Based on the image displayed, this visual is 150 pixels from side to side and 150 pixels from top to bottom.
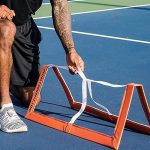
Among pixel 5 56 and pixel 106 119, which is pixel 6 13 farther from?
pixel 106 119

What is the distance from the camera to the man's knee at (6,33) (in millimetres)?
4055

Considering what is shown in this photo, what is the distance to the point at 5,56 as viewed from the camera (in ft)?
13.3

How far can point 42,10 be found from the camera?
11.4 m

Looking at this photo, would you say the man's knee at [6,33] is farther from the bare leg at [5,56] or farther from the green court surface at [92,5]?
the green court surface at [92,5]

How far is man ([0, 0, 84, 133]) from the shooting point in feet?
13.0

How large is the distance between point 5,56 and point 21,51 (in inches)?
21.4

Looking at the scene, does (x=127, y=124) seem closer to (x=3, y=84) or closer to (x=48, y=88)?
(x=3, y=84)

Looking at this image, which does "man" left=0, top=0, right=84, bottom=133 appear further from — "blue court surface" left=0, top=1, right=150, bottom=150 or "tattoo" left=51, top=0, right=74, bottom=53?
"blue court surface" left=0, top=1, right=150, bottom=150

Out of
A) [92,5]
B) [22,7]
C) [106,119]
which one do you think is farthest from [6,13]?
[92,5]

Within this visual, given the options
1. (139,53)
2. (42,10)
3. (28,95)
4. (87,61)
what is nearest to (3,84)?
(28,95)

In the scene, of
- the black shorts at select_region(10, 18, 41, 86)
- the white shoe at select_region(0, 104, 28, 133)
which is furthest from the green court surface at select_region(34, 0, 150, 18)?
the white shoe at select_region(0, 104, 28, 133)

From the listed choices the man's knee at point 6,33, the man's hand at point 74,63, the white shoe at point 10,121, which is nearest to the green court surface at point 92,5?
the man's knee at point 6,33

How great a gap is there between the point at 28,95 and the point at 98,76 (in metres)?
1.14

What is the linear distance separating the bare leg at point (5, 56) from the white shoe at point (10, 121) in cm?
7
